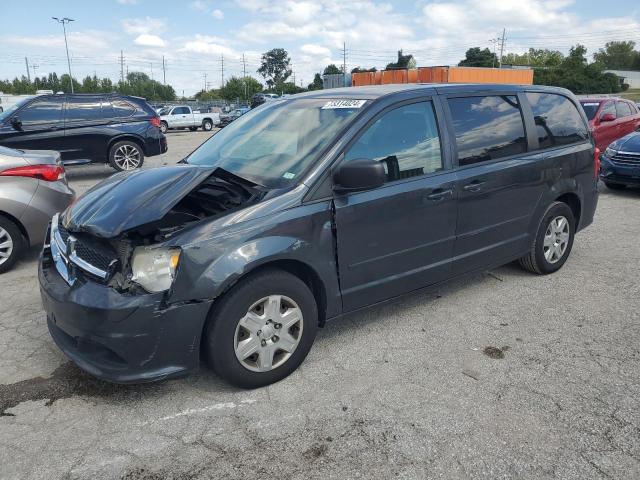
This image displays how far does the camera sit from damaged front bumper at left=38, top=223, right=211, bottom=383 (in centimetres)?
265

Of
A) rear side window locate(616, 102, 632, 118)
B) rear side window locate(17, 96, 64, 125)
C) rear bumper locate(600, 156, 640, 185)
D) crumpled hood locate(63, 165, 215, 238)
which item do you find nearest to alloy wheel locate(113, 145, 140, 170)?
rear side window locate(17, 96, 64, 125)

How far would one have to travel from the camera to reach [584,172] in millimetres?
4992

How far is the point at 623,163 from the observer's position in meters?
9.06

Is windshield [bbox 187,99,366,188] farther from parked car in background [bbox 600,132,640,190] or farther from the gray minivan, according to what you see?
parked car in background [bbox 600,132,640,190]

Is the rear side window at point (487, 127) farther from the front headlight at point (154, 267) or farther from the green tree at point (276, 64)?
the green tree at point (276, 64)

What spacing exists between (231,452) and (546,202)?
355 centimetres

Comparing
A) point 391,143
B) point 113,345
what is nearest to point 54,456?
point 113,345

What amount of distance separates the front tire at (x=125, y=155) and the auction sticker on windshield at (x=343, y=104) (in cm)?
853

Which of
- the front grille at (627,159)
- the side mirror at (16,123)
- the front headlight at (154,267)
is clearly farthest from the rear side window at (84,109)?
the front grille at (627,159)

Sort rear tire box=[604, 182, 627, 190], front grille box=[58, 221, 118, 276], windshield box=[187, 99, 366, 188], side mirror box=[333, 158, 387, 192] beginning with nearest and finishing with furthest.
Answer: front grille box=[58, 221, 118, 276] → side mirror box=[333, 158, 387, 192] → windshield box=[187, 99, 366, 188] → rear tire box=[604, 182, 627, 190]

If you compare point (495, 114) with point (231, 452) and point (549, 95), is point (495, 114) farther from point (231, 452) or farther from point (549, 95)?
point (231, 452)

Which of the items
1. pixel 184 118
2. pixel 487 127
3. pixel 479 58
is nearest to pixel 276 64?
pixel 479 58

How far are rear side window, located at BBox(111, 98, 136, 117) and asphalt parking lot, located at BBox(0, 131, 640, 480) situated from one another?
7.94 metres

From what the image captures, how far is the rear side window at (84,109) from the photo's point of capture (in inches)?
423
